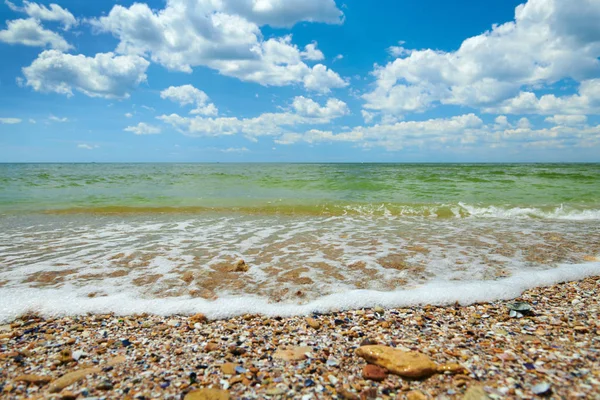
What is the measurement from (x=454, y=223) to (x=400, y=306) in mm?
6895

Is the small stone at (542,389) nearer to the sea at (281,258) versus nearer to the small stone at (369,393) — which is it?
the small stone at (369,393)

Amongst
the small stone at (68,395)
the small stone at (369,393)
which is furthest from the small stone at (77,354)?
the small stone at (369,393)

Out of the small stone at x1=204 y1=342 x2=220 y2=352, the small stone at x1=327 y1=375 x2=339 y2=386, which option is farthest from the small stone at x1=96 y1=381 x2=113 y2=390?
the small stone at x1=327 y1=375 x2=339 y2=386

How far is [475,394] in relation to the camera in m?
2.11

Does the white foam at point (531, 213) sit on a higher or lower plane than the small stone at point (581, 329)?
lower

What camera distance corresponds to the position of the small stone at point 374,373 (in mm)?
2307

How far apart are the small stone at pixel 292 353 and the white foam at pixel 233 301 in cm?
76

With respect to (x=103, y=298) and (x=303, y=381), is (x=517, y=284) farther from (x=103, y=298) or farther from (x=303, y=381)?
(x=103, y=298)

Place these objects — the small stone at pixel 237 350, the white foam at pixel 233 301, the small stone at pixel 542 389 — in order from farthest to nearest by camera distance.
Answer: the white foam at pixel 233 301 < the small stone at pixel 237 350 < the small stone at pixel 542 389

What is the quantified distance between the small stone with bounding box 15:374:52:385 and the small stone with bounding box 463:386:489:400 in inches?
122

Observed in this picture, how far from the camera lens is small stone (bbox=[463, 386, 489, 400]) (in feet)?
6.82

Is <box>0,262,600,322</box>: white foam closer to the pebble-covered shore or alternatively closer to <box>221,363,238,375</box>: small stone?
the pebble-covered shore

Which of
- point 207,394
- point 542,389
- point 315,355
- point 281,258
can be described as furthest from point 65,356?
point 542,389

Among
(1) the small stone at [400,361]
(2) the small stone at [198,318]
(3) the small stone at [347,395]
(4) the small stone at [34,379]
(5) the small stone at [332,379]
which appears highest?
(1) the small stone at [400,361]
